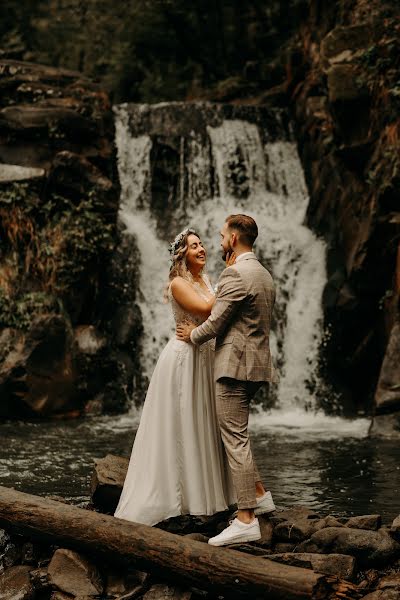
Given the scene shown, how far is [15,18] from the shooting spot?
26.0 m

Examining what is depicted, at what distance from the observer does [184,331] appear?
5465 millimetres

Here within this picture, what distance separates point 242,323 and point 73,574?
2.11m

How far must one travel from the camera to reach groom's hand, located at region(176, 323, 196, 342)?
215 inches

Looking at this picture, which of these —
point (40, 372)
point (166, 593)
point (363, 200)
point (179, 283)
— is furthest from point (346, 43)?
point (166, 593)

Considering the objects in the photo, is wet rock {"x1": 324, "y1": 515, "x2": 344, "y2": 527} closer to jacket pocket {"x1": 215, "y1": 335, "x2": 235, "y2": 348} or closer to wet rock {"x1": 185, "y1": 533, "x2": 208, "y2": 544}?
wet rock {"x1": 185, "y1": 533, "x2": 208, "y2": 544}

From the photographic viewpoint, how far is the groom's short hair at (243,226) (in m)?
5.22

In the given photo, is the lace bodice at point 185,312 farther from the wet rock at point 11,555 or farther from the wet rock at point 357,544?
the wet rock at point 11,555

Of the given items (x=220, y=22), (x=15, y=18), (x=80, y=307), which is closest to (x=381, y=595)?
(x=80, y=307)

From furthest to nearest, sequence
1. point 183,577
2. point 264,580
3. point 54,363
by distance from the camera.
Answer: point 54,363 → point 183,577 → point 264,580

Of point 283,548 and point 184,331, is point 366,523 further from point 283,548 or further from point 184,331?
point 184,331

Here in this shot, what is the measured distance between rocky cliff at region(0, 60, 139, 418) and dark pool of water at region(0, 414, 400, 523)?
96cm

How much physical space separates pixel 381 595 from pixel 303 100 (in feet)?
51.2

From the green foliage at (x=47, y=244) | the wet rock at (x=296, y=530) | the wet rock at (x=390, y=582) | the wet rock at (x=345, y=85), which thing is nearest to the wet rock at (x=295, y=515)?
the wet rock at (x=296, y=530)

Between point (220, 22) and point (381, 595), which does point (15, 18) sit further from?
point (381, 595)
